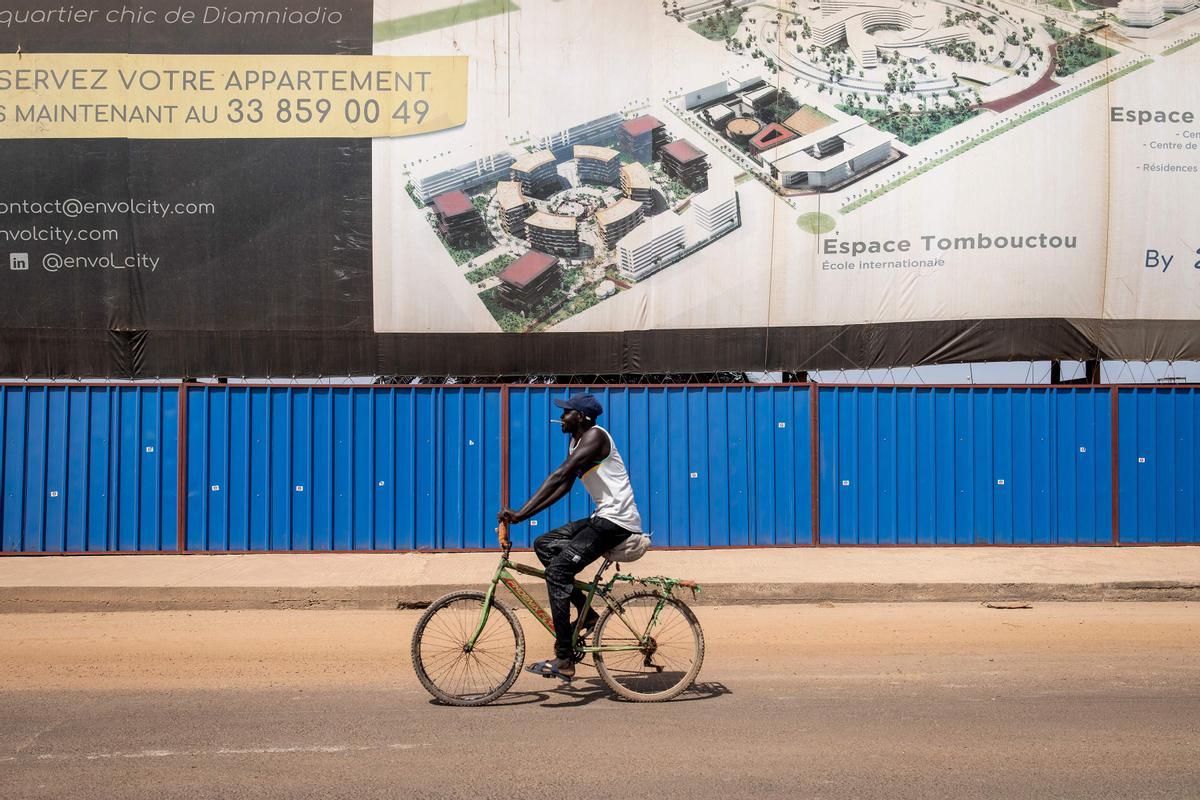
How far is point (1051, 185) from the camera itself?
12.6 meters

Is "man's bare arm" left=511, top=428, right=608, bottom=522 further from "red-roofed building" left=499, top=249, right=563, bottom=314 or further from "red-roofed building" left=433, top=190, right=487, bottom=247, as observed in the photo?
"red-roofed building" left=433, top=190, right=487, bottom=247

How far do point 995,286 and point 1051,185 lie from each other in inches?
57.8

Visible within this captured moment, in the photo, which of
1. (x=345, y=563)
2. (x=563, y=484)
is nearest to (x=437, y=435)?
(x=345, y=563)

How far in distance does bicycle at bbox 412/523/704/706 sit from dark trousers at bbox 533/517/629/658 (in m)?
0.07

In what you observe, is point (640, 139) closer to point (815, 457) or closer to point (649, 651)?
point (815, 457)

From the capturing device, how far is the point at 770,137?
12.8 metres

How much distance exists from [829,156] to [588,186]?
307 centimetres

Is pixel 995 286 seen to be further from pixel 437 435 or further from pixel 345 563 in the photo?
pixel 345 563

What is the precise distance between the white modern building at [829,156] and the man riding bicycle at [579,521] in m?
8.21

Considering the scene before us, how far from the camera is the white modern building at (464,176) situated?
12.6 metres

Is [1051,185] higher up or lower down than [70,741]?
higher up

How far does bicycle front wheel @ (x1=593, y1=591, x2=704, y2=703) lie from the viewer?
5441mm

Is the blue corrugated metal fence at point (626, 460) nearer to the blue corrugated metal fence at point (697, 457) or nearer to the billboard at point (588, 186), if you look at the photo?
the blue corrugated metal fence at point (697, 457)

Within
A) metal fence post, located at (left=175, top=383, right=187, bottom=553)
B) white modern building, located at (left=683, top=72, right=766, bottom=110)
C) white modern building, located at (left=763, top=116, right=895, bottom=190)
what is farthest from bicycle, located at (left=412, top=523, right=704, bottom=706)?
white modern building, located at (left=683, top=72, right=766, bottom=110)
